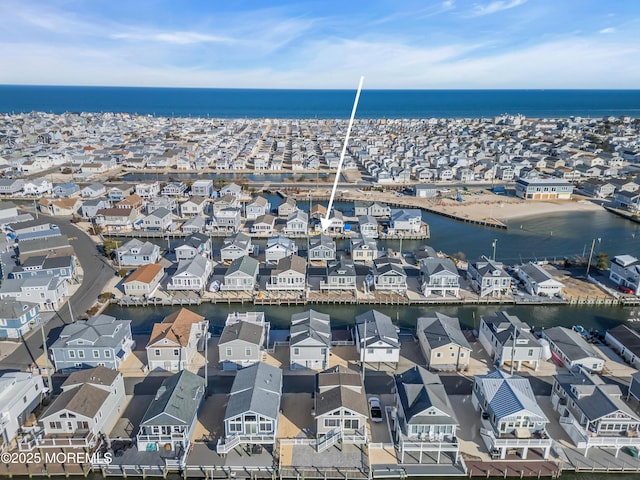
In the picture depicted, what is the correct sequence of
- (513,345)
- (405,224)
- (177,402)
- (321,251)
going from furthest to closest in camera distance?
(405,224) → (321,251) → (513,345) → (177,402)

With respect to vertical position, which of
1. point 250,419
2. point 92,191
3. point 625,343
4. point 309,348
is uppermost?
point 92,191

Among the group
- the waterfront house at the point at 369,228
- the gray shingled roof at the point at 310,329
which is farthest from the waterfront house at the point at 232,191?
the gray shingled roof at the point at 310,329

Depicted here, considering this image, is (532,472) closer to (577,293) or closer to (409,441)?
(409,441)

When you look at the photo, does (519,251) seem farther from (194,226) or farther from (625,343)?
(194,226)

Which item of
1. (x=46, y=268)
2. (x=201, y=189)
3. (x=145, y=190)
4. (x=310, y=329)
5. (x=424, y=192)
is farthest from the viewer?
(x=424, y=192)

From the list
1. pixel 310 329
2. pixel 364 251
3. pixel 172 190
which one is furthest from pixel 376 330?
pixel 172 190

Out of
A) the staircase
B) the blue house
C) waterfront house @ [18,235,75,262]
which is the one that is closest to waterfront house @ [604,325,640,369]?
the staircase

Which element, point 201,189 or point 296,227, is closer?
point 296,227

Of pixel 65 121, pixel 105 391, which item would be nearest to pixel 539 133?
pixel 105 391

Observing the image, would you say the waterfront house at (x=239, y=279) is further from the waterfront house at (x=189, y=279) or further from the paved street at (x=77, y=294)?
the paved street at (x=77, y=294)
